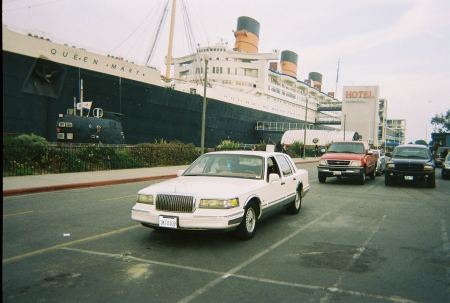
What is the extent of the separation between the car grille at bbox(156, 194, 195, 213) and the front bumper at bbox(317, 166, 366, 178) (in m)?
10.6

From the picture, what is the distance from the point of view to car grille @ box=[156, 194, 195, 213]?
5.38 metres

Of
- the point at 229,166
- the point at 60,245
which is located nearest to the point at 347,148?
the point at 229,166

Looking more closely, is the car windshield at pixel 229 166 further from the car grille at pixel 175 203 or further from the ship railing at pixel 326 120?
the ship railing at pixel 326 120

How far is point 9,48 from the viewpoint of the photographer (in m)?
21.3

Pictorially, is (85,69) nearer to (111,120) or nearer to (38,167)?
(111,120)

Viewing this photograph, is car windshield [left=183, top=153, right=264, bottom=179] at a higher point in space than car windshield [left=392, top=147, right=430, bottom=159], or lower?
lower

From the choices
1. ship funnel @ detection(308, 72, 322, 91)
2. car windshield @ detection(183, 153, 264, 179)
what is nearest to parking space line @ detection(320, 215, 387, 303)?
car windshield @ detection(183, 153, 264, 179)

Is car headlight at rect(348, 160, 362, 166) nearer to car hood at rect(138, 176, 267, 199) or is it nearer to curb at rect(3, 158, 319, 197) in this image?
curb at rect(3, 158, 319, 197)

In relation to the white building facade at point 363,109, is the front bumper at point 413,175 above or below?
below

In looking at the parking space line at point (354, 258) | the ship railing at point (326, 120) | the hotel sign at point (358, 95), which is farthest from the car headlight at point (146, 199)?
the hotel sign at point (358, 95)

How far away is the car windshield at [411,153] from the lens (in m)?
14.9

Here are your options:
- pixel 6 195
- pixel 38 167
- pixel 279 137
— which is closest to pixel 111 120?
pixel 38 167

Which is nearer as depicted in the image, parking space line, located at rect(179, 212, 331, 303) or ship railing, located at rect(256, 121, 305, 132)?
parking space line, located at rect(179, 212, 331, 303)

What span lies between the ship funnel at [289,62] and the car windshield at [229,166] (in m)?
65.9
